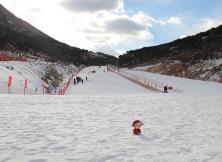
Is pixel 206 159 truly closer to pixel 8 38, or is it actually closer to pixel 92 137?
pixel 92 137

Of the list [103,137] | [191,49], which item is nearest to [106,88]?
[103,137]

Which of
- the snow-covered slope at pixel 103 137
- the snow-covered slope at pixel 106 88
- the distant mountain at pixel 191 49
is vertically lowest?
the snow-covered slope at pixel 103 137

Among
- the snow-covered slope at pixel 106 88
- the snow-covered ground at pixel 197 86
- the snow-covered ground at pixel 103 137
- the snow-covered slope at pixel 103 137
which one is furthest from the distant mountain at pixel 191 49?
the snow-covered ground at pixel 103 137

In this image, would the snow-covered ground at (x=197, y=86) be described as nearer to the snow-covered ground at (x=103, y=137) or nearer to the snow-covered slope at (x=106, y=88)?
the snow-covered slope at (x=106, y=88)

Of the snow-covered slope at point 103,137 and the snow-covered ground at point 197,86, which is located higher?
the snow-covered ground at point 197,86

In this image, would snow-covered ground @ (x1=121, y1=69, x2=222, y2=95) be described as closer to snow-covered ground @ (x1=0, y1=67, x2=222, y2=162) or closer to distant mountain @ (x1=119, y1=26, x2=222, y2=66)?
snow-covered ground @ (x1=0, y1=67, x2=222, y2=162)

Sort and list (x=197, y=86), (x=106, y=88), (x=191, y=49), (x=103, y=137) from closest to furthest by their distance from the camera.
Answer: (x=103, y=137), (x=106, y=88), (x=197, y=86), (x=191, y=49)

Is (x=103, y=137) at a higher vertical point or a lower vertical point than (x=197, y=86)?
lower

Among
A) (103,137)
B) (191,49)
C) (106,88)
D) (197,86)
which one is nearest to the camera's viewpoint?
(103,137)

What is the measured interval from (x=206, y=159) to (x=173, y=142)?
2.09 meters

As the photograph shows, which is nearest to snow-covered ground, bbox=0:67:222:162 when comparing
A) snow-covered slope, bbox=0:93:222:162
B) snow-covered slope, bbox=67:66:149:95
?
snow-covered slope, bbox=0:93:222:162

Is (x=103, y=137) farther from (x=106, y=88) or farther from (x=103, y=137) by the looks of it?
(x=106, y=88)

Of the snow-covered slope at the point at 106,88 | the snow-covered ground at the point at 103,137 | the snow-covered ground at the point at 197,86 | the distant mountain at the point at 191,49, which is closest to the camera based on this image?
the snow-covered ground at the point at 103,137

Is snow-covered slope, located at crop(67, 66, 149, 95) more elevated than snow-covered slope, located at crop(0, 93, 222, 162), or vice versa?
snow-covered slope, located at crop(67, 66, 149, 95)
